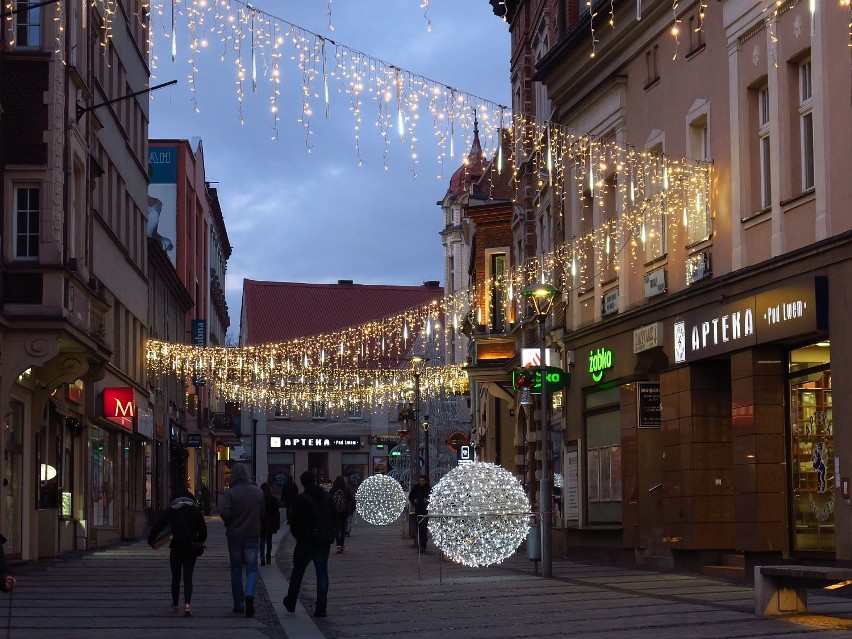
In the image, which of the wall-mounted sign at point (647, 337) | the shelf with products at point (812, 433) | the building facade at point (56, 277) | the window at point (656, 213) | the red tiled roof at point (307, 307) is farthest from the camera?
the red tiled roof at point (307, 307)

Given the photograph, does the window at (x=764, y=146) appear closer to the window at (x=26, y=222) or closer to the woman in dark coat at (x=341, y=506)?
the window at (x=26, y=222)

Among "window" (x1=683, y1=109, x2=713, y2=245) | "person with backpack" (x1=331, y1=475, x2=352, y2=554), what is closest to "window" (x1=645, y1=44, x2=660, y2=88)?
"window" (x1=683, y1=109, x2=713, y2=245)

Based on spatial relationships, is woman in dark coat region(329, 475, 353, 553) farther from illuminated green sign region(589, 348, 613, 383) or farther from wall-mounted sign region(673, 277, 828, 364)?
wall-mounted sign region(673, 277, 828, 364)

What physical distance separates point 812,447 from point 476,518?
202 inches

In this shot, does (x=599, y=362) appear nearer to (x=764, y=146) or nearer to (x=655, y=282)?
(x=655, y=282)

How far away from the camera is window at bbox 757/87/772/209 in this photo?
71.8 ft

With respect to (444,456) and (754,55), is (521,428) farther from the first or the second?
(444,456)

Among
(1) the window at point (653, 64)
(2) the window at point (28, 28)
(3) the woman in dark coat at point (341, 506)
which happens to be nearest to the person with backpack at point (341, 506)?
(3) the woman in dark coat at point (341, 506)

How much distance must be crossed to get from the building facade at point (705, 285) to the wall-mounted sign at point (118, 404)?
35.3 ft

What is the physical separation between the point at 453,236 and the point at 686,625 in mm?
81256

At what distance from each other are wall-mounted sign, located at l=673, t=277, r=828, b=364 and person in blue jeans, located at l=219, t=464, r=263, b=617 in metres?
7.34

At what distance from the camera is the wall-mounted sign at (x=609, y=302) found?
94.9 feet

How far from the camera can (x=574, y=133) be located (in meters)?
31.9

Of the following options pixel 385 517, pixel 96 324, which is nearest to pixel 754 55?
pixel 96 324
